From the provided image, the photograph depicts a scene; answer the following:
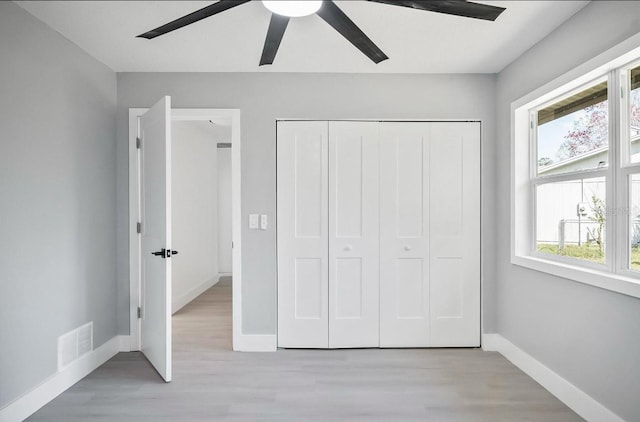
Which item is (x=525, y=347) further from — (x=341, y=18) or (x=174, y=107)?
(x=174, y=107)

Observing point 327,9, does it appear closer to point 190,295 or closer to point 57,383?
point 57,383

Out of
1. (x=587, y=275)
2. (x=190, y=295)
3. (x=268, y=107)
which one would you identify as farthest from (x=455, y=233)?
(x=190, y=295)

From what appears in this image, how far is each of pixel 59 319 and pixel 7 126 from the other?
1284mm

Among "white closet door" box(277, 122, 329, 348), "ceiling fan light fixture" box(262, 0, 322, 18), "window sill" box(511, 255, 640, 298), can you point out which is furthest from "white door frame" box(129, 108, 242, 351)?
"window sill" box(511, 255, 640, 298)

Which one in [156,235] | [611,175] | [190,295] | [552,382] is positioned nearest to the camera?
[611,175]

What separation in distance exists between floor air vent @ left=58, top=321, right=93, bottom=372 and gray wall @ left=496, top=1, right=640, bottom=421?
3.34m

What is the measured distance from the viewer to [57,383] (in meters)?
2.42

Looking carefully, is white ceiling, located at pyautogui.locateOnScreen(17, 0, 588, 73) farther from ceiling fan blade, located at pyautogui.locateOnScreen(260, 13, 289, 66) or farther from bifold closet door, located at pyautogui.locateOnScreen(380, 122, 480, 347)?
bifold closet door, located at pyautogui.locateOnScreen(380, 122, 480, 347)

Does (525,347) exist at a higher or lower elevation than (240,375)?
higher

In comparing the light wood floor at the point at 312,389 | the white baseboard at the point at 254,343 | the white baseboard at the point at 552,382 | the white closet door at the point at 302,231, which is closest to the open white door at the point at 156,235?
the light wood floor at the point at 312,389

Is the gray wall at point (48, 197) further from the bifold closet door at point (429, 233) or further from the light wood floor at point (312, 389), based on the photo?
the bifold closet door at point (429, 233)

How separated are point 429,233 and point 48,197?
288 centimetres

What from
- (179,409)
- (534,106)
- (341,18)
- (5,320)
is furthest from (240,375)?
(534,106)

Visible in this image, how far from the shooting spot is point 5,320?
206 cm
